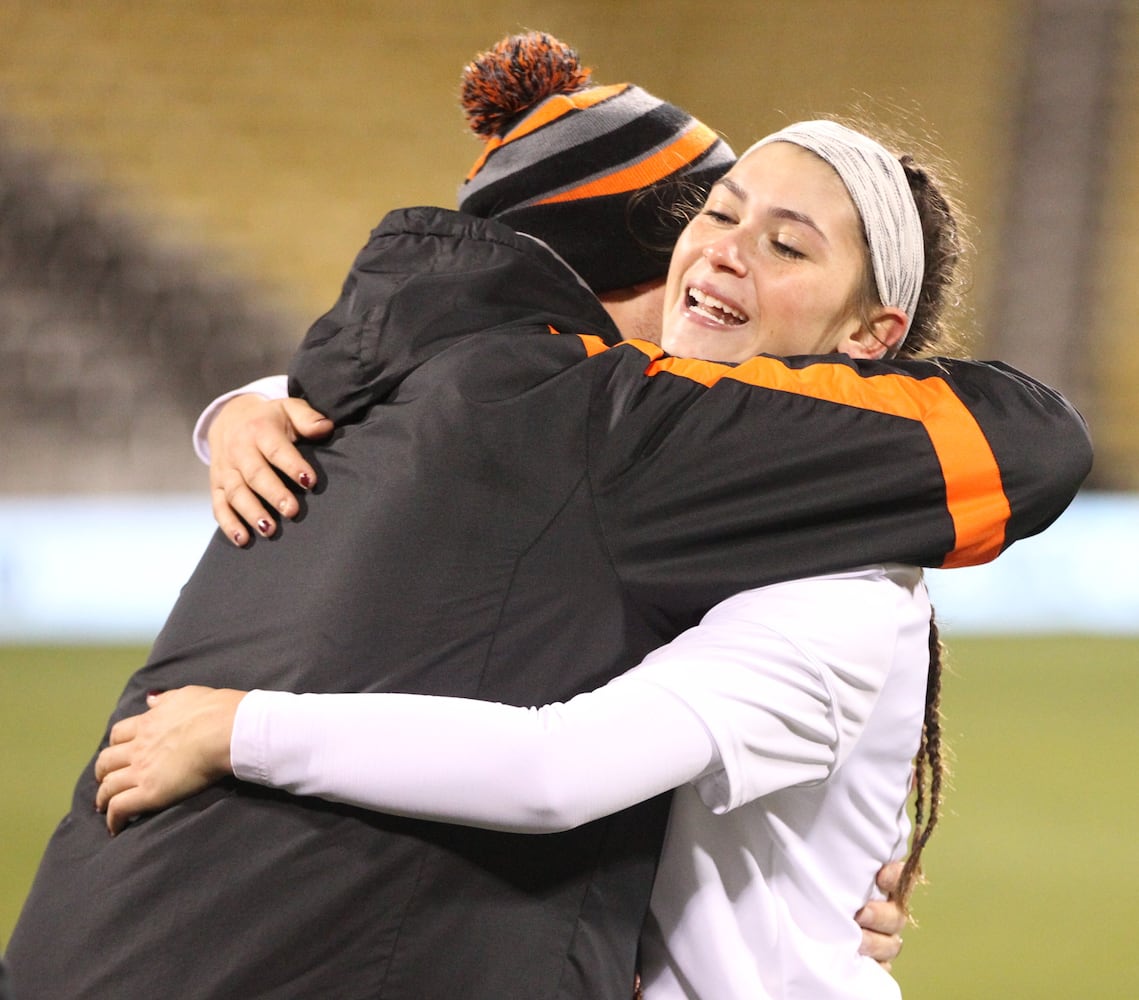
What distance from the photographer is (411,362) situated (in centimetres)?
118

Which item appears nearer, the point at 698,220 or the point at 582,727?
the point at 582,727

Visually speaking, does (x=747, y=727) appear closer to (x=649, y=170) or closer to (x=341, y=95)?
(x=649, y=170)

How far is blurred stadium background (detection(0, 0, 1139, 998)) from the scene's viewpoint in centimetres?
570

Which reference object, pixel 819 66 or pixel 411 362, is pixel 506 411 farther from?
pixel 819 66

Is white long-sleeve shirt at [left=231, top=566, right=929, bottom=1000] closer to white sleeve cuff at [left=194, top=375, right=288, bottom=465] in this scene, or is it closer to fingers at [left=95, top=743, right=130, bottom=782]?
fingers at [left=95, top=743, right=130, bottom=782]

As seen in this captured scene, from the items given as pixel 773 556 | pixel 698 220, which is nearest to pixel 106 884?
pixel 773 556

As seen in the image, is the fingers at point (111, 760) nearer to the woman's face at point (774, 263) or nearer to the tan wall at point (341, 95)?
the woman's face at point (774, 263)

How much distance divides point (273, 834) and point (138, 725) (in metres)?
0.17

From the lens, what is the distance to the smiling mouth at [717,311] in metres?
1.42

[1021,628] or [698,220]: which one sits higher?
[698,220]

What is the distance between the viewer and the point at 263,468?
1252 mm

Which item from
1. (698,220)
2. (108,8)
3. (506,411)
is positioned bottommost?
(506,411)

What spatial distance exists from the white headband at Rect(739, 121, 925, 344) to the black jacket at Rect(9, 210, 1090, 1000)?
273 mm

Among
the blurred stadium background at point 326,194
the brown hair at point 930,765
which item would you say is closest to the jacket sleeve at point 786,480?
the brown hair at point 930,765
